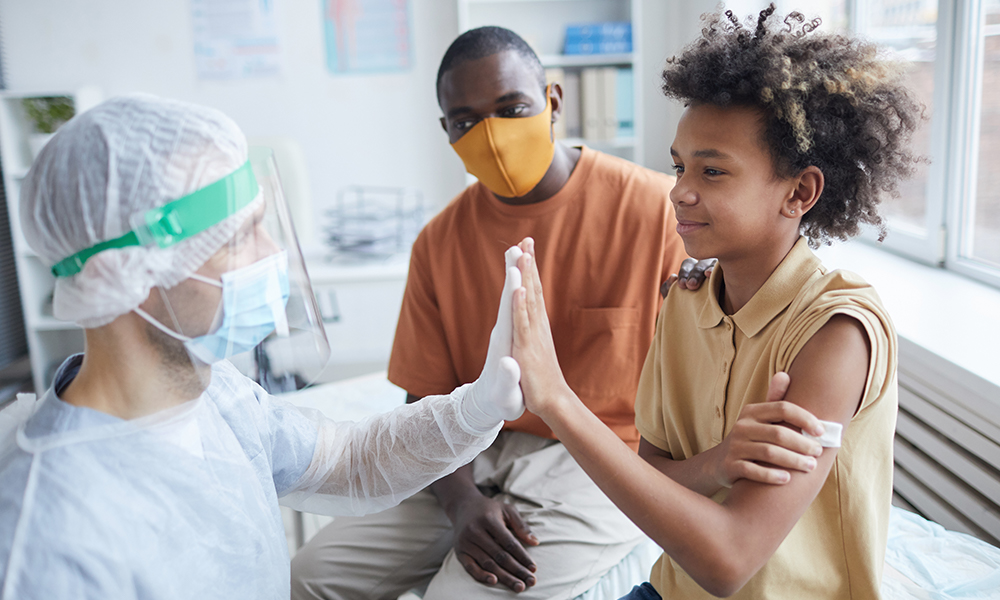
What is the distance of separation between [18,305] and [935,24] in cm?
440

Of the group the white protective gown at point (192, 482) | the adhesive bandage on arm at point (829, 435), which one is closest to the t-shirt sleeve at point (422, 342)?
the white protective gown at point (192, 482)

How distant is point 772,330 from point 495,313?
0.71 metres

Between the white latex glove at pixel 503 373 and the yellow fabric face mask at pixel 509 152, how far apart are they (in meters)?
0.57

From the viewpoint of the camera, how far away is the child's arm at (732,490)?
2.64ft

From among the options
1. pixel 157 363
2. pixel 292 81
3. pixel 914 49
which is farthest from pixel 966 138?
pixel 292 81

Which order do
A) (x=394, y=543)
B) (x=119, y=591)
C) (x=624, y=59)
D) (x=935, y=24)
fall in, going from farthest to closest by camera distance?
1. (x=624, y=59)
2. (x=935, y=24)
3. (x=394, y=543)
4. (x=119, y=591)

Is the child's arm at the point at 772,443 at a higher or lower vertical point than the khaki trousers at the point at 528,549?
higher

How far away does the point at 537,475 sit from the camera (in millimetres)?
1462

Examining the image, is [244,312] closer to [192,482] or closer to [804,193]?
[192,482]

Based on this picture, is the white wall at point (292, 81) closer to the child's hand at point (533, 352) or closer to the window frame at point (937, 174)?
the window frame at point (937, 174)

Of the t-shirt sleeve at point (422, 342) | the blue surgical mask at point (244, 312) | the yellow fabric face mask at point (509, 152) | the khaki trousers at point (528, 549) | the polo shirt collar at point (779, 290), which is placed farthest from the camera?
the t-shirt sleeve at point (422, 342)

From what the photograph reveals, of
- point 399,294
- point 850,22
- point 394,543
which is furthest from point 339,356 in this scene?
point 850,22

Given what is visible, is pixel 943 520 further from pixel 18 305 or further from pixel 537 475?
pixel 18 305

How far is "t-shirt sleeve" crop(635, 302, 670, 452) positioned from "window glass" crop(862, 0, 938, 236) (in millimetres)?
1255
